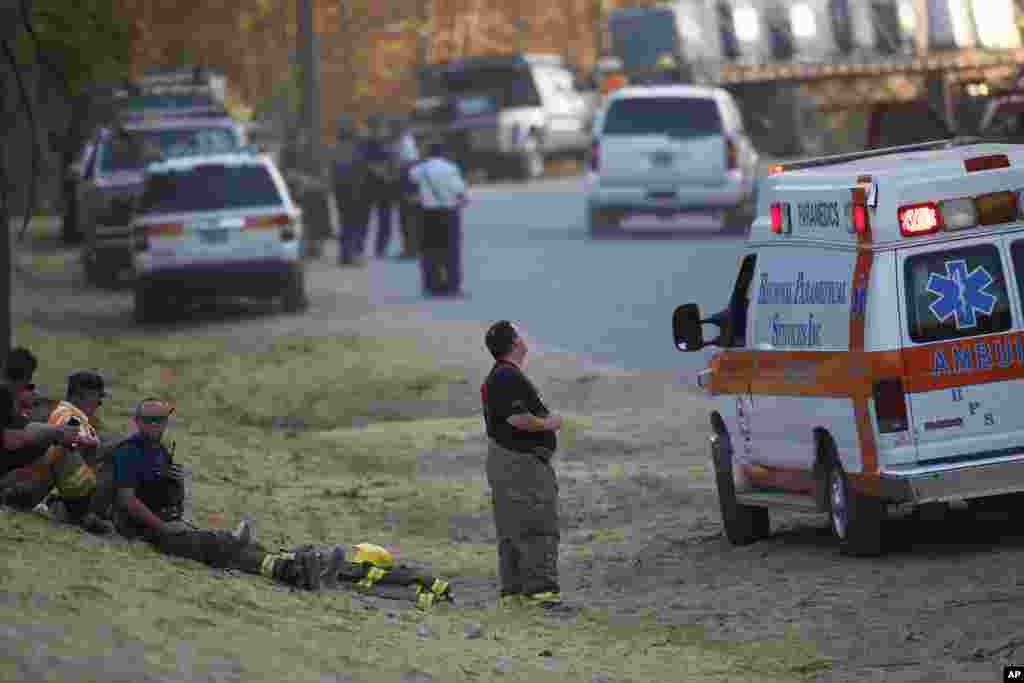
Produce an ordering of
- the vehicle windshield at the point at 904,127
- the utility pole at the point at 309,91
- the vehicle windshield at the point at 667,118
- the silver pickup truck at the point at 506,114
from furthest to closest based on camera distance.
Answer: the silver pickup truck at the point at 506,114, the utility pole at the point at 309,91, the vehicle windshield at the point at 667,118, the vehicle windshield at the point at 904,127

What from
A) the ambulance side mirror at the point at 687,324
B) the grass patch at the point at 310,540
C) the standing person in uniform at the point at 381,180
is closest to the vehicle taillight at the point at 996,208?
the ambulance side mirror at the point at 687,324

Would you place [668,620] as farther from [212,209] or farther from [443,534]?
[212,209]

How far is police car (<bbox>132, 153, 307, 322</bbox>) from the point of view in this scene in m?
27.1

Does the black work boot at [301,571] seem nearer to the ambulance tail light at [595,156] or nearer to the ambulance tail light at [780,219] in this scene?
the ambulance tail light at [780,219]

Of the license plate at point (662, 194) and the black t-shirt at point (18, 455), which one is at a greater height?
the black t-shirt at point (18, 455)

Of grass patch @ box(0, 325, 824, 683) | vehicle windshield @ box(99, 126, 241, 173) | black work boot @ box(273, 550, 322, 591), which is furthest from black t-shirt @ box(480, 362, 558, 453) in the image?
vehicle windshield @ box(99, 126, 241, 173)

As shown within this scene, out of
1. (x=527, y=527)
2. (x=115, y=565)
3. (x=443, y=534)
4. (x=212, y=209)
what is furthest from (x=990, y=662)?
(x=212, y=209)

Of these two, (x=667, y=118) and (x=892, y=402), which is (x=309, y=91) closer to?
(x=667, y=118)

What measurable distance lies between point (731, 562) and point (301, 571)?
273 centimetres

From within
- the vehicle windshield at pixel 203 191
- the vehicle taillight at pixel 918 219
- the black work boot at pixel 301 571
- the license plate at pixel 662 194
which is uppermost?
the vehicle taillight at pixel 918 219

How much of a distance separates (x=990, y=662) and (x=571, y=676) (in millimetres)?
1618

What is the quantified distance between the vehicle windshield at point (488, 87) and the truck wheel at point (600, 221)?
49.2ft

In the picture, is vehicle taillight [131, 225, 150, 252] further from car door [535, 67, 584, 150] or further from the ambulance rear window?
car door [535, 67, 584, 150]

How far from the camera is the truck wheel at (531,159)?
5184cm
